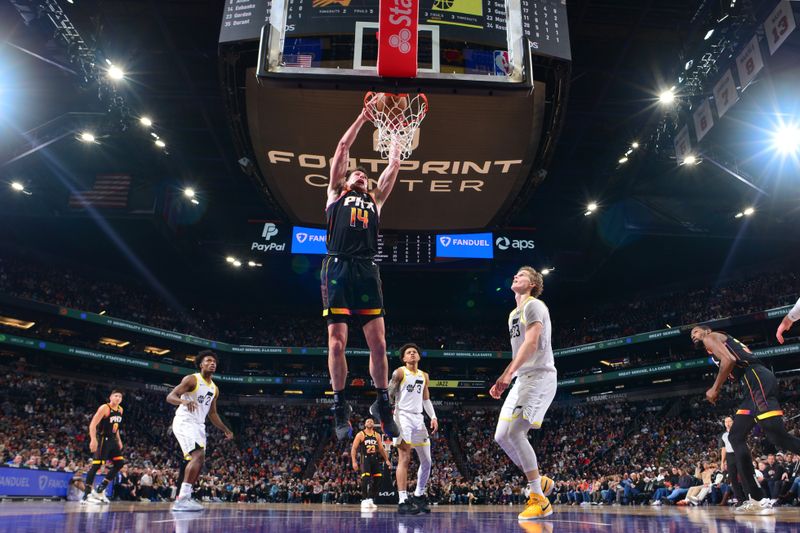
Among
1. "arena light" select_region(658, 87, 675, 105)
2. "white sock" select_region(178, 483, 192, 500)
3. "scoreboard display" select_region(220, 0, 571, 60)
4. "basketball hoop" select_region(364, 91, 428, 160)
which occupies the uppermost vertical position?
"arena light" select_region(658, 87, 675, 105)

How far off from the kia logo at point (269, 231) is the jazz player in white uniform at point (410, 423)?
55.0ft

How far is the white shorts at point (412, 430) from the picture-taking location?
8422 millimetres

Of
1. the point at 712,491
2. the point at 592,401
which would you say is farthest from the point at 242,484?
the point at 592,401

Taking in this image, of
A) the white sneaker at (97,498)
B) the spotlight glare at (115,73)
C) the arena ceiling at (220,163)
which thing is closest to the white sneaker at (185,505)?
the white sneaker at (97,498)

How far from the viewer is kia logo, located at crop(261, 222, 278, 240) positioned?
24.4 meters

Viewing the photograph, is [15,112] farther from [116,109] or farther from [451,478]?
[451,478]

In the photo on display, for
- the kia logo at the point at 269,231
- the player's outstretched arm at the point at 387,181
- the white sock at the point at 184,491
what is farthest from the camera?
the kia logo at the point at 269,231

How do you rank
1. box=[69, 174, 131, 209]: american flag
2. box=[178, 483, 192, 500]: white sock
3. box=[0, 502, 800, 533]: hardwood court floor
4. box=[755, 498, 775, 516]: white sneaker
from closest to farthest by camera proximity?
1. box=[0, 502, 800, 533]: hardwood court floor
2. box=[755, 498, 775, 516]: white sneaker
3. box=[178, 483, 192, 500]: white sock
4. box=[69, 174, 131, 209]: american flag

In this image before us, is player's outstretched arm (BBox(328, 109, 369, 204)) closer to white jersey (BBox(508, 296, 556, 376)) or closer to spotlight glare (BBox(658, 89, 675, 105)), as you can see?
white jersey (BBox(508, 296, 556, 376))

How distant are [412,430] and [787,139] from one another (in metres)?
16.7

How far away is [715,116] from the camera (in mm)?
14914

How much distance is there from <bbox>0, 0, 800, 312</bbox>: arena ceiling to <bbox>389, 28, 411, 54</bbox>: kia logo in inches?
329

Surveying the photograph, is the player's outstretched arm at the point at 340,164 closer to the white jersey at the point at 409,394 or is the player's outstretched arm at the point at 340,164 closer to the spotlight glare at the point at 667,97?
the white jersey at the point at 409,394

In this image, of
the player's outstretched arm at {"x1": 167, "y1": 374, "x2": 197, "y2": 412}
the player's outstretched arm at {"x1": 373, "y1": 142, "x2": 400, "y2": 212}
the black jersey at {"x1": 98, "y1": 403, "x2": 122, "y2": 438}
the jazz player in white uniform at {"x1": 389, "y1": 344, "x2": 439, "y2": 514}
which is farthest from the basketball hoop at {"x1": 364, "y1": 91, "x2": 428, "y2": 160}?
the black jersey at {"x1": 98, "y1": 403, "x2": 122, "y2": 438}
